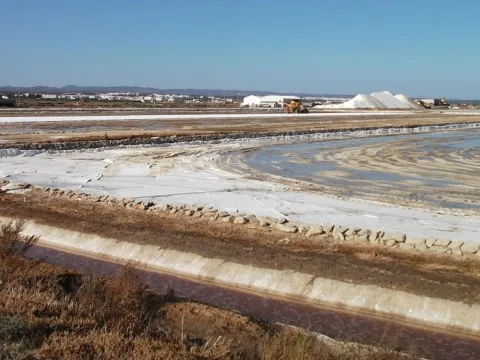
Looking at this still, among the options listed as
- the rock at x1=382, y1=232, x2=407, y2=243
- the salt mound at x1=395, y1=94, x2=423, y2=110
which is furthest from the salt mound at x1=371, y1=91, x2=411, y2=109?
the rock at x1=382, y1=232, x2=407, y2=243

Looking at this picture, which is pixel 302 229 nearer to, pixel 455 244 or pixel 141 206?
pixel 455 244

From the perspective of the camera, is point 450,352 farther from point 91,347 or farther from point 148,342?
point 91,347

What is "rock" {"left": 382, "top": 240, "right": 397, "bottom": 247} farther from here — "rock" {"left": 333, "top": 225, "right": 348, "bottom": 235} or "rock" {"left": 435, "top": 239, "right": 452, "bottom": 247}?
"rock" {"left": 333, "top": 225, "right": 348, "bottom": 235}

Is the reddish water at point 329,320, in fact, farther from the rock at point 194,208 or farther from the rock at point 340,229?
the rock at point 194,208

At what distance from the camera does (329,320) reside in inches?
344

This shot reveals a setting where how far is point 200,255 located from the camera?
11219 millimetres

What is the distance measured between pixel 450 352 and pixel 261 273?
342 cm

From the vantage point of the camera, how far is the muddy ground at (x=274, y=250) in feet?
31.3

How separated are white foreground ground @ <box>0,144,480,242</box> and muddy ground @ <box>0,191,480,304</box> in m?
1.49

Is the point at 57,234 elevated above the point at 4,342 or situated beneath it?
situated beneath

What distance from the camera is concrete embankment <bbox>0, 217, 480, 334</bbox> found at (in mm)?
8703

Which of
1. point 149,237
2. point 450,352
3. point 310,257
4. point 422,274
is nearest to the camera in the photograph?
point 450,352

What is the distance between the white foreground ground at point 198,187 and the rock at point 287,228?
0.76 m

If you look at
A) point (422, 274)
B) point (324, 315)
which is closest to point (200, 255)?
point (324, 315)
